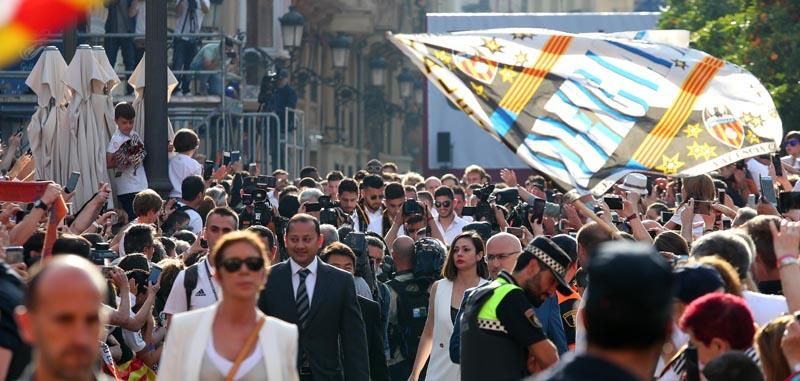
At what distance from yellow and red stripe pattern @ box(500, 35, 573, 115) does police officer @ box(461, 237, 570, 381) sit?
2.34 metres

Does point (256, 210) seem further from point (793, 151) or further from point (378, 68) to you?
point (378, 68)

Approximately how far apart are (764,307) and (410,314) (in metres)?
5.31

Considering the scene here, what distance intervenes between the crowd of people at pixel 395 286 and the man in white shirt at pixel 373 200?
0.06 feet

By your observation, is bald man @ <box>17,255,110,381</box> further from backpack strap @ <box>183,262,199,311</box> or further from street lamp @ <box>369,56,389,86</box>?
street lamp @ <box>369,56,389,86</box>

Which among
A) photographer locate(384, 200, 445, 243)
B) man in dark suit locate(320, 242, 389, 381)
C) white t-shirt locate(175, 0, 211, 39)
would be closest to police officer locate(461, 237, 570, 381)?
man in dark suit locate(320, 242, 389, 381)

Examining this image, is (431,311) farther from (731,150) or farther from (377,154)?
(377,154)

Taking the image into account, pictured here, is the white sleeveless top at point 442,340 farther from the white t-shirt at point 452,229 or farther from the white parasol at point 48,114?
the white parasol at point 48,114

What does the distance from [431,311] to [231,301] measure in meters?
4.65

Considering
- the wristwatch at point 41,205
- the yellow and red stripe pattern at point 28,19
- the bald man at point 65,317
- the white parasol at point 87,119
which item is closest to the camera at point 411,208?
the white parasol at point 87,119

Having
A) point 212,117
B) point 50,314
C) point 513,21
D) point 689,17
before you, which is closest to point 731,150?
point 50,314

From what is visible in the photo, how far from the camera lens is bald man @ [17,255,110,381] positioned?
4273mm

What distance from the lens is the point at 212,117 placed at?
971 inches

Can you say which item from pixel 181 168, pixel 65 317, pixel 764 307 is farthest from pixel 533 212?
pixel 65 317

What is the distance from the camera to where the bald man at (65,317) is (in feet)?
14.0
